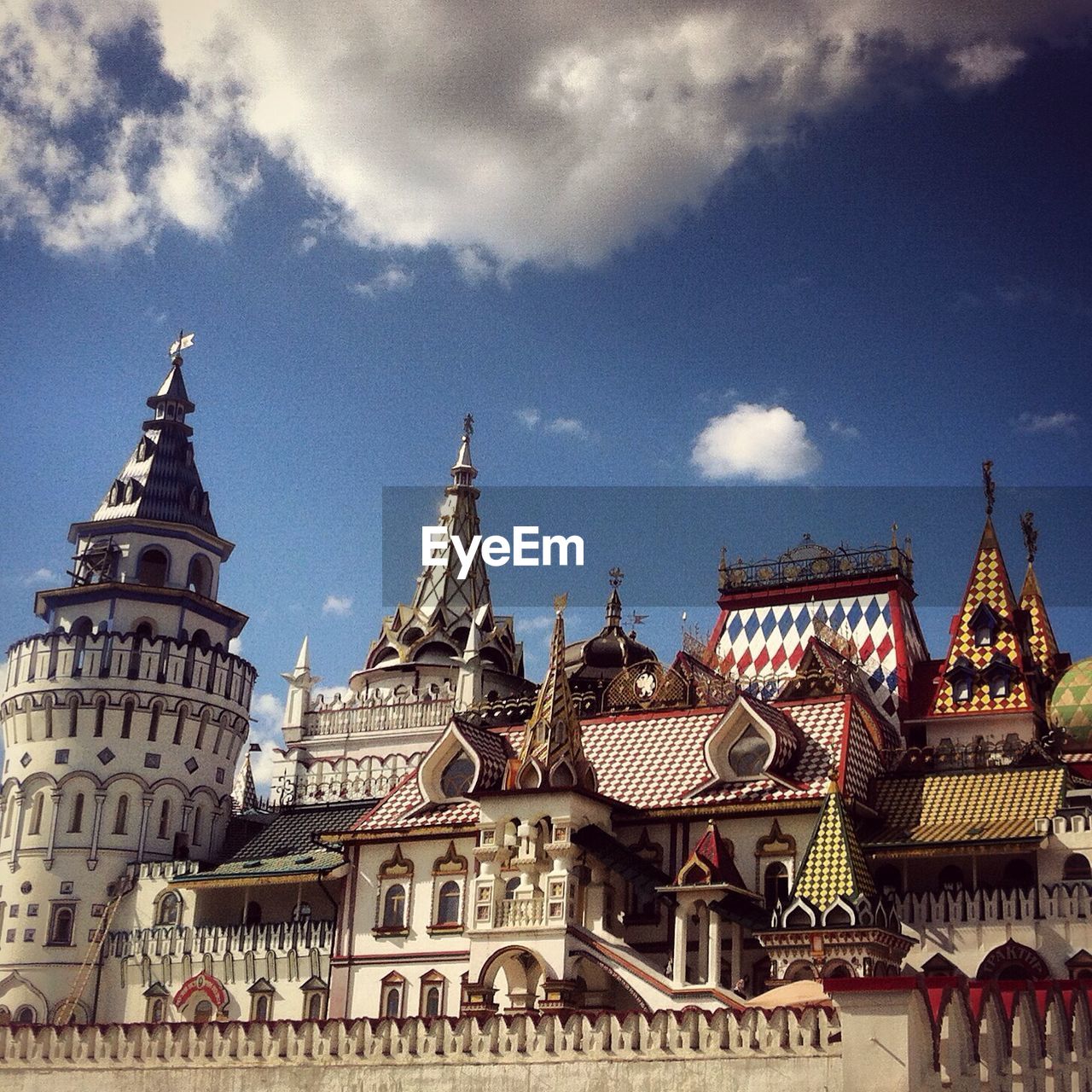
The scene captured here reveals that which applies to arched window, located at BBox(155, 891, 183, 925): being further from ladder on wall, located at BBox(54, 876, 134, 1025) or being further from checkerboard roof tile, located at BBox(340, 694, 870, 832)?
checkerboard roof tile, located at BBox(340, 694, 870, 832)

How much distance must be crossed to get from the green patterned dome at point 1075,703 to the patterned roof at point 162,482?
26052mm

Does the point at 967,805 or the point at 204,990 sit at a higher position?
the point at 967,805

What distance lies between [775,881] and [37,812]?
75.0 ft

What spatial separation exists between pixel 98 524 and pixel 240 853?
11.7 meters

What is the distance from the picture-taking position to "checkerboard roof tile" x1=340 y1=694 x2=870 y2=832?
132ft

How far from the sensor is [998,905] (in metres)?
37.2

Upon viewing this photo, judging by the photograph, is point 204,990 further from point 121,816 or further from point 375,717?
point 375,717

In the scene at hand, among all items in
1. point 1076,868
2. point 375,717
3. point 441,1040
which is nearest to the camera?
point 441,1040

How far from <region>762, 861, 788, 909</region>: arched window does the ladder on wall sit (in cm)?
1947

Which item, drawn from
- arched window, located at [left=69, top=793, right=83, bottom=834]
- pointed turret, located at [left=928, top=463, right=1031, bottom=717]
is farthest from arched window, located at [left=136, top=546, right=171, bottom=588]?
pointed turret, located at [left=928, top=463, right=1031, bottom=717]

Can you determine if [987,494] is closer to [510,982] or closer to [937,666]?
[937,666]

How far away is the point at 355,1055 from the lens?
108ft

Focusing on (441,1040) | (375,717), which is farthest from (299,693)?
(441,1040)

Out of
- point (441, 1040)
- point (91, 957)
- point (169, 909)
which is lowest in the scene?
point (441, 1040)
